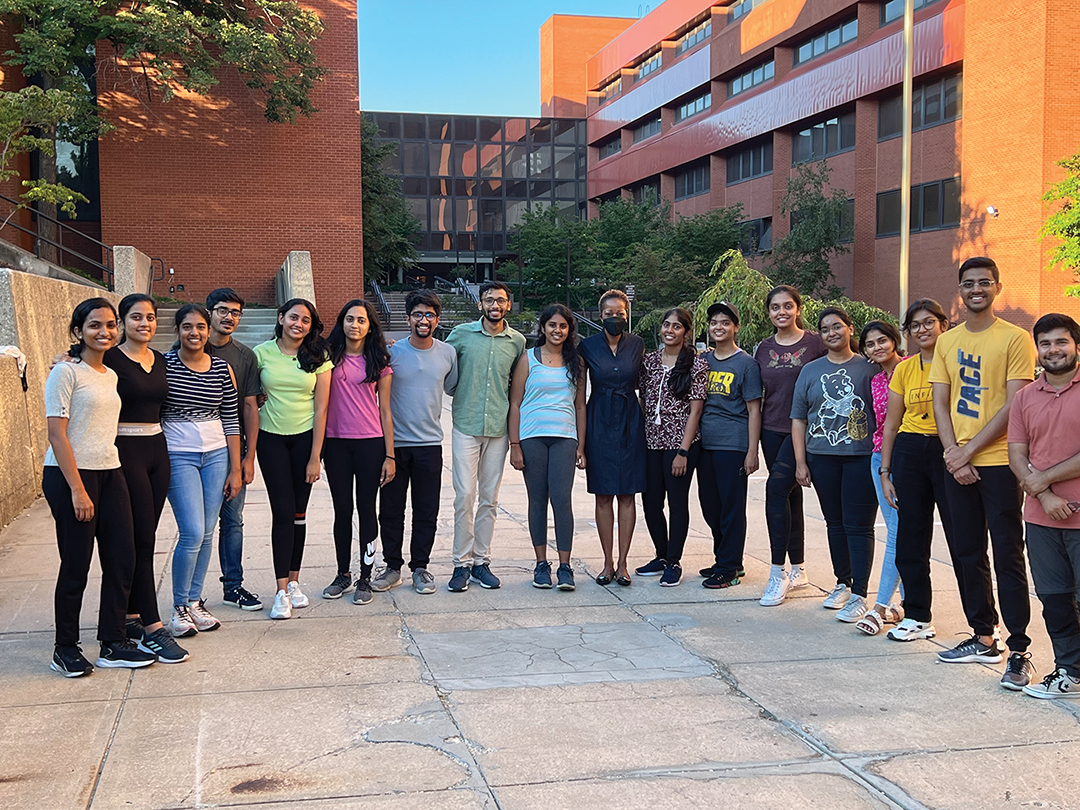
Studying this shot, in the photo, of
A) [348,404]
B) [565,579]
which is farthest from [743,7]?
[348,404]

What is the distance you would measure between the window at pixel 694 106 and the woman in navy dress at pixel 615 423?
4585 centimetres

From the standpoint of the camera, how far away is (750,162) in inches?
1841

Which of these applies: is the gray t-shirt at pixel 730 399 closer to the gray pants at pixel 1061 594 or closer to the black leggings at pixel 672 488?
the black leggings at pixel 672 488

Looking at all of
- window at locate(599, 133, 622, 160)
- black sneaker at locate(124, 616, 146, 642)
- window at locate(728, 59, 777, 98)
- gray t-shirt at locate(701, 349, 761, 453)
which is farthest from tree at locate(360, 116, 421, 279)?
window at locate(599, 133, 622, 160)

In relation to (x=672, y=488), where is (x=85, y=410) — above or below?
above

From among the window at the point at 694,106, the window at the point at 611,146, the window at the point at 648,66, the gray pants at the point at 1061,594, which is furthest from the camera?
the window at the point at 611,146

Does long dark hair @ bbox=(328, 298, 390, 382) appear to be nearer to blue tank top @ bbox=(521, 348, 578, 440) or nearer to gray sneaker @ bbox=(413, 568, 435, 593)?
blue tank top @ bbox=(521, 348, 578, 440)

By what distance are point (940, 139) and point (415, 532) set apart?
3341 centimetres

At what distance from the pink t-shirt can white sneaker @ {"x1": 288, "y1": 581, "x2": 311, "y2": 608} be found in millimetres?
964

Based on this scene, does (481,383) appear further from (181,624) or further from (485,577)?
(181,624)

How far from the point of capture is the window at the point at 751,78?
146 feet

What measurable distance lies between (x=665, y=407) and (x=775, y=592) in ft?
4.58

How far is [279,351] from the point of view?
242 inches

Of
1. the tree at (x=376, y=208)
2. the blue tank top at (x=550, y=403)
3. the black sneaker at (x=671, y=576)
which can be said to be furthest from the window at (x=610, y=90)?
the black sneaker at (x=671, y=576)
